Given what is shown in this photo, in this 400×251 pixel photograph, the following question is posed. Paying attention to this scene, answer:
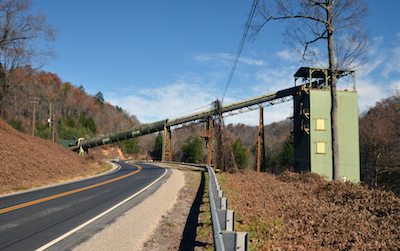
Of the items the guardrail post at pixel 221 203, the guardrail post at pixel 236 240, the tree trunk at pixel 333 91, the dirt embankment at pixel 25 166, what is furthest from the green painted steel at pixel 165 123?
the guardrail post at pixel 236 240

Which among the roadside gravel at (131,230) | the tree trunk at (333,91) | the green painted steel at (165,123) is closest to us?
the roadside gravel at (131,230)

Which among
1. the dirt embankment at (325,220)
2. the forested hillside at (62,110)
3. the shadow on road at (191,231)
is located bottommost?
the shadow on road at (191,231)

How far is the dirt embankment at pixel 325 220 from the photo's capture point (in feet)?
15.9

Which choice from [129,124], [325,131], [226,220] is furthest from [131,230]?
[129,124]

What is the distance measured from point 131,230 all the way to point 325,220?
4.88 meters

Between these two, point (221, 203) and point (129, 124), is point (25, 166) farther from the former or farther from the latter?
point (129, 124)

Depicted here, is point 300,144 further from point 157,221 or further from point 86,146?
point 86,146

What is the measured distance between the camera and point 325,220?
5.91 meters

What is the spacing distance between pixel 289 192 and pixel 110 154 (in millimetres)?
88266

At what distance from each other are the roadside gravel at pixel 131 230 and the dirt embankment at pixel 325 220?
2.40m

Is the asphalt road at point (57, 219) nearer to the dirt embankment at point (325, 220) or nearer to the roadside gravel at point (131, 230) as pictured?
the roadside gravel at point (131, 230)

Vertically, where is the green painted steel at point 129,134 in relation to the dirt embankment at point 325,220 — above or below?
above

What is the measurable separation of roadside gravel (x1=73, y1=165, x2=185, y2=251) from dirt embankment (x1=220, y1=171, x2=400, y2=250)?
2.40 meters

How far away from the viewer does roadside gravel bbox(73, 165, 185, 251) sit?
5.07 metres
